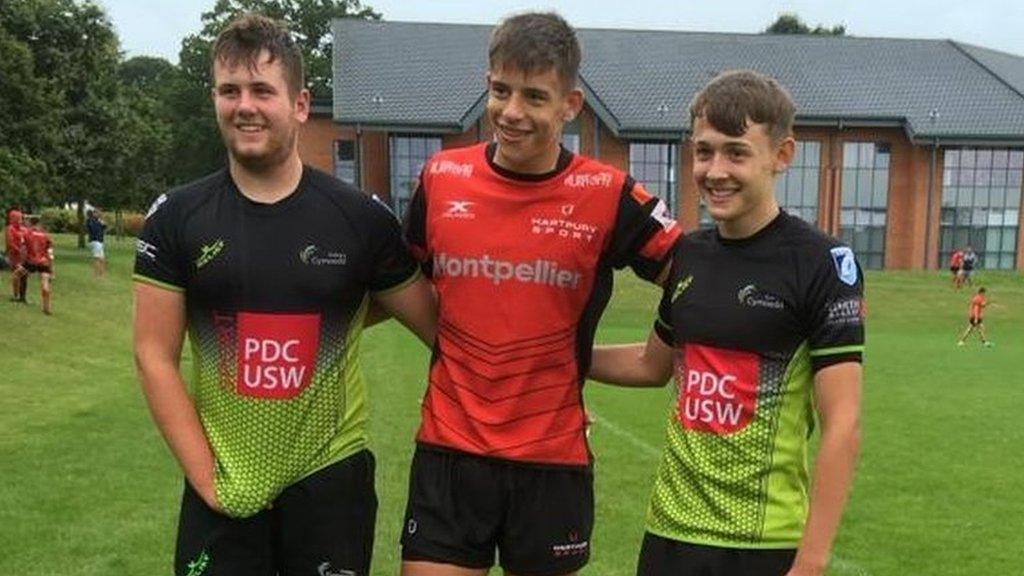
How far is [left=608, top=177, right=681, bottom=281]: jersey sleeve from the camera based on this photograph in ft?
11.7

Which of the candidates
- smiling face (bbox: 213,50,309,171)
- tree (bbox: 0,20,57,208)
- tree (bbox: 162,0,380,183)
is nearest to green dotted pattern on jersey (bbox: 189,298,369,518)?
smiling face (bbox: 213,50,309,171)

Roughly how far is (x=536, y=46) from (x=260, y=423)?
1479mm

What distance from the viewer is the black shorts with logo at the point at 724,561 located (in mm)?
3135

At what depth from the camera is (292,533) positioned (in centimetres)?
325

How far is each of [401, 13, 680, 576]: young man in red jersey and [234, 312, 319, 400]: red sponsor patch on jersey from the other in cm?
49

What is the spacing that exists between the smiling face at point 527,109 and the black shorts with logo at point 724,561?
4.43 feet

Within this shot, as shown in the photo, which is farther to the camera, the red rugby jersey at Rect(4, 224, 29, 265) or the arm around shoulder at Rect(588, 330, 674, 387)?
the red rugby jersey at Rect(4, 224, 29, 265)

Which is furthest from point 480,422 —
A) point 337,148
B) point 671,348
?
point 337,148

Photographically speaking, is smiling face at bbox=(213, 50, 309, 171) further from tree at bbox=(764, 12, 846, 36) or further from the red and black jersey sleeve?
tree at bbox=(764, 12, 846, 36)

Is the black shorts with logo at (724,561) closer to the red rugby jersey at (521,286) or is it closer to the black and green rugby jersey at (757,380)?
the black and green rugby jersey at (757,380)

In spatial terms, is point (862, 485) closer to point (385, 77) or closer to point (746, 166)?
point (746, 166)

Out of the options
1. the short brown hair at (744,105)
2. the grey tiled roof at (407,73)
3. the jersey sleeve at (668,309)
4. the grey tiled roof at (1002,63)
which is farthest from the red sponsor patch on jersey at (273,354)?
the grey tiled roof at (1002,63)

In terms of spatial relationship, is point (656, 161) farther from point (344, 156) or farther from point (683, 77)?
point (344, 156)

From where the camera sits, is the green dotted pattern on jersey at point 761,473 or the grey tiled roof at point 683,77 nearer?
the green dotted pattern on jersey at point 761,473
